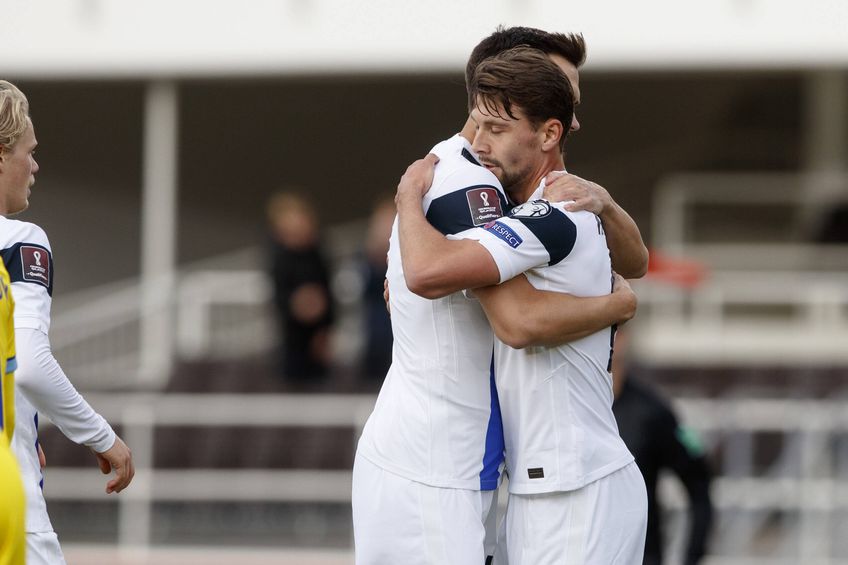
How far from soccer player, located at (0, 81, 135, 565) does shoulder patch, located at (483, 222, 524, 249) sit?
1.15m

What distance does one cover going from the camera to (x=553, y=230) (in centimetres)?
358

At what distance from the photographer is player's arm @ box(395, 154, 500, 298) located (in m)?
3.47

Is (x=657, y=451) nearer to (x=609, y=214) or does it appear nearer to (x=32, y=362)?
(x=609, y=214)

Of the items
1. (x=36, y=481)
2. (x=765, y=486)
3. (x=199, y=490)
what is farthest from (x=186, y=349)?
(x=36, y=481)

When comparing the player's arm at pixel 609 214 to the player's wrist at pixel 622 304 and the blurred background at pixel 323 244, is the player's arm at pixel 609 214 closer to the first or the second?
the player's wrist at pixel 622 304

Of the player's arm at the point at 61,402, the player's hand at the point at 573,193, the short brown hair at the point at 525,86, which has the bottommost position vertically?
the player's arm at the point at 61,402

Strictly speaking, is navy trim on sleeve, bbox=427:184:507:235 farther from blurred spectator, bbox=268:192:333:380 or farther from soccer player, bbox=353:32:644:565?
blurred spectator, bbox=268:192:333:380

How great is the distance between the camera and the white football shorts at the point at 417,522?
11.8 feet

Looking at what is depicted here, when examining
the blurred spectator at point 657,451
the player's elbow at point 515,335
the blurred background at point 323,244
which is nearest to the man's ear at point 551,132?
the player's elbow at point 515,335

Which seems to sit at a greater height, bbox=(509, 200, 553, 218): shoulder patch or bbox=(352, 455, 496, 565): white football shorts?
bbox=(509, 200, 553, 218): shoulder patch

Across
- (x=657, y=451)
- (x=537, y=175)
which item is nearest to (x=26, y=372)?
(x=537, y=175)

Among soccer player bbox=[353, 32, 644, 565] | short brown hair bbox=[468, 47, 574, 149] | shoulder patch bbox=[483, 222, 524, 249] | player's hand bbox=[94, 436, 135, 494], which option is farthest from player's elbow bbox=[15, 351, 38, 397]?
short brown hair bbox=[468, 47, 574, 149]

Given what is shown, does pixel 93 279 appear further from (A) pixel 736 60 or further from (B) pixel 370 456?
(B) pixel 370 456

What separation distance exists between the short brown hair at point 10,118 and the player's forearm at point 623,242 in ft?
4.91
